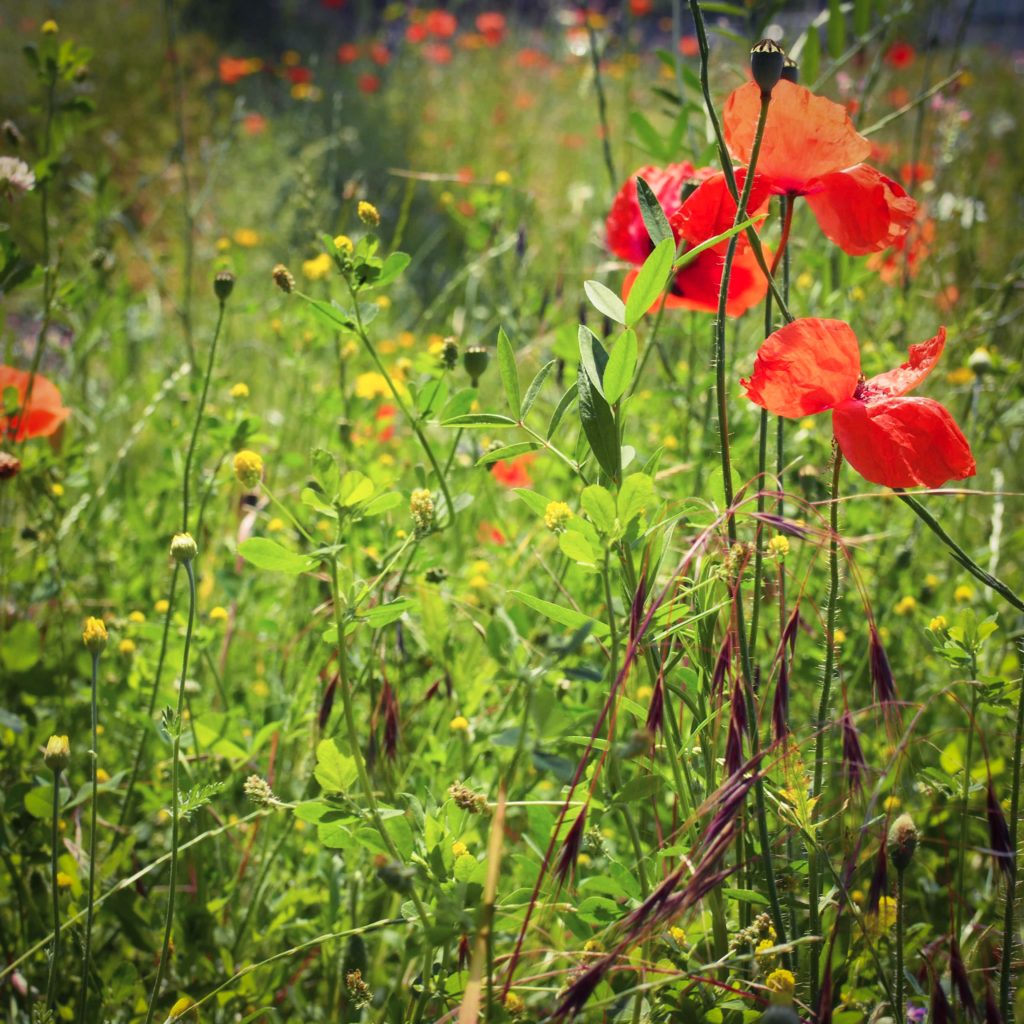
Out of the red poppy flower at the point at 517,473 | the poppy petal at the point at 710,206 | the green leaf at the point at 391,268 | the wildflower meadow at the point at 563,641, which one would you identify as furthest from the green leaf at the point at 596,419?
the red poppy flower at the point at 517,473

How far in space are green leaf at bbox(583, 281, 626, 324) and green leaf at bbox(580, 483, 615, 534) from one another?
4.9 inches

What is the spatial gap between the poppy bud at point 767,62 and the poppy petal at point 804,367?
15cm

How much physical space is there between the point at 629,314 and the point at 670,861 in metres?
0.43

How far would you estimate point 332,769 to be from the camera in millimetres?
681

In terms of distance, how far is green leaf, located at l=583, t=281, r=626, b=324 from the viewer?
662 mm

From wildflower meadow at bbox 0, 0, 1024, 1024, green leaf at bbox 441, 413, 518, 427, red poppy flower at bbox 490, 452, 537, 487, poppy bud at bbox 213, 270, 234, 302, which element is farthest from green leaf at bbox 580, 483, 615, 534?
red poppy flower at bbox 490, 452, 537, 487

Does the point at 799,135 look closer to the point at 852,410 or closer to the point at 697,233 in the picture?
the point at 697,233

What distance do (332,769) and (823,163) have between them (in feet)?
1.74

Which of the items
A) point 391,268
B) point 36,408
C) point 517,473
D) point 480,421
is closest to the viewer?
point 480,421

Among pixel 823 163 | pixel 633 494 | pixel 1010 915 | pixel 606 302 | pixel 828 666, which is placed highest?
pixel 823 163

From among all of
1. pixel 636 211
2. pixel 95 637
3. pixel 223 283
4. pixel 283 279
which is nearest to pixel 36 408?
pixel 223 283

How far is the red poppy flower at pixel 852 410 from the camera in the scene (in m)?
0.64

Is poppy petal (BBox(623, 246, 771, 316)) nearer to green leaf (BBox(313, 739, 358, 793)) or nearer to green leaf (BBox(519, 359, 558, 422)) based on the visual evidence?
green leaf (BBox(519, 359, 558, 422))

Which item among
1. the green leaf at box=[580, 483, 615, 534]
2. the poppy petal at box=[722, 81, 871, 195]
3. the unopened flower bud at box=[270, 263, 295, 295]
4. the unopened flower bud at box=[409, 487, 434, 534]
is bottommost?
the unopened flower bud at box=[409, 487, 434, 534]
